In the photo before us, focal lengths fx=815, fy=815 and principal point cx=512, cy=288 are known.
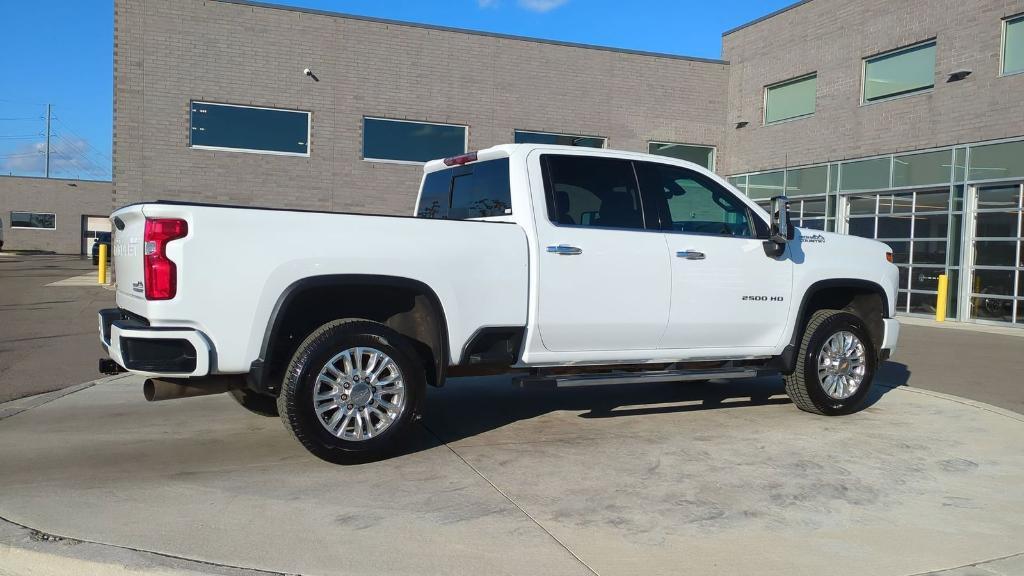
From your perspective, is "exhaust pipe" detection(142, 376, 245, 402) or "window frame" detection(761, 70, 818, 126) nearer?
"exhaust pipe" detection(142, 376, 245, 402)

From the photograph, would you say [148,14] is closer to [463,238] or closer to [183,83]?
[183,83]

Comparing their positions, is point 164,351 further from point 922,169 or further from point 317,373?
point 922,169

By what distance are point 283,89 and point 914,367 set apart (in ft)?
50.3

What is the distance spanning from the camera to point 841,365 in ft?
22.7

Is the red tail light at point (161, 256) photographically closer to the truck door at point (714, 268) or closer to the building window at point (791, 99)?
the truck door at point (714, 268)

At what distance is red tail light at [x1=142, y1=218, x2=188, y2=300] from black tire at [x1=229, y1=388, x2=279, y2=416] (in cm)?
104

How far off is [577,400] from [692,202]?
2.14 meters

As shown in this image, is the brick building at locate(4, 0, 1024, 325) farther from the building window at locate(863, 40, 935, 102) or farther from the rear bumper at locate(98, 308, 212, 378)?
the rear bumper at locate(98, 308, 212, 378)

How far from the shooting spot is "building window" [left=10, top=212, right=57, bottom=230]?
55.3 m

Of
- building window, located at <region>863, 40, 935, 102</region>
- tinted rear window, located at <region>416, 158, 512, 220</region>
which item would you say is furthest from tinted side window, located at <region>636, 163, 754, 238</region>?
building window, located at <region>863, 40, 935, 102</region>

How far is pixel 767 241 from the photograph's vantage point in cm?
660

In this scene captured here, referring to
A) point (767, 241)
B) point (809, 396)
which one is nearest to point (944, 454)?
point (809, 396)

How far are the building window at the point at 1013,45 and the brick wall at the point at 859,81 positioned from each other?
163 millimetres

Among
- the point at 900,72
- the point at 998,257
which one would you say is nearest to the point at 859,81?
the point at 900,72
